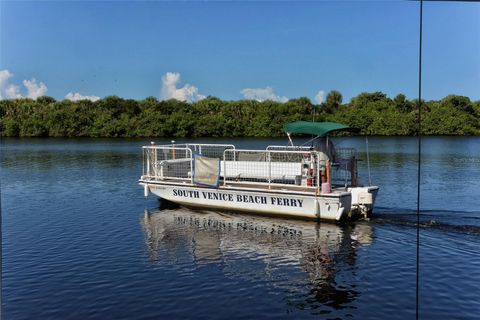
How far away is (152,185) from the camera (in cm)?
2358

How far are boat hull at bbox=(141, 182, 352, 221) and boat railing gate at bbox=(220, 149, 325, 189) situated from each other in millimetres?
575

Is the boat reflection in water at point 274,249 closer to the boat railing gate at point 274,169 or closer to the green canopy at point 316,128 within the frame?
the boat railing gate at point 274,169

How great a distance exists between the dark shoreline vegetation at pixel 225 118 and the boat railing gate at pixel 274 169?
90.4 meters

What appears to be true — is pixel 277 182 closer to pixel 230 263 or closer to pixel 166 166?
pixel 166 166

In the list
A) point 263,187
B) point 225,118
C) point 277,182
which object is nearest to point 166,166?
point 263,187

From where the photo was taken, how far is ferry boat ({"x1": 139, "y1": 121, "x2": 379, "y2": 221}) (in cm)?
1911

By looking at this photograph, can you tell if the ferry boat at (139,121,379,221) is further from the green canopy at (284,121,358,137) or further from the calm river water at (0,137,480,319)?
the calm river water at (0,137,480,319)

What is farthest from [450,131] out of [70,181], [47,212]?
[47,212]

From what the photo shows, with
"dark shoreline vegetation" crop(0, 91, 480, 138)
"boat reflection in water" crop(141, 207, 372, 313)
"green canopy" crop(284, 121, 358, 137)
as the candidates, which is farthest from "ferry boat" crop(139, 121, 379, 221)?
"dark shoreline vegetation" crop(0, 91, 480, 138)

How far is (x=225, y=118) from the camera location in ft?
383

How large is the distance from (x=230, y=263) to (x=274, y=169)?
7387 mm

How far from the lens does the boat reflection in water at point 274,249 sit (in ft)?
40.1

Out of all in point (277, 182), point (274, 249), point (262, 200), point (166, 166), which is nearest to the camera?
point (274, 249)

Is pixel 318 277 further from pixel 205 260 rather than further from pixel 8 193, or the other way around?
pixel 8 193
